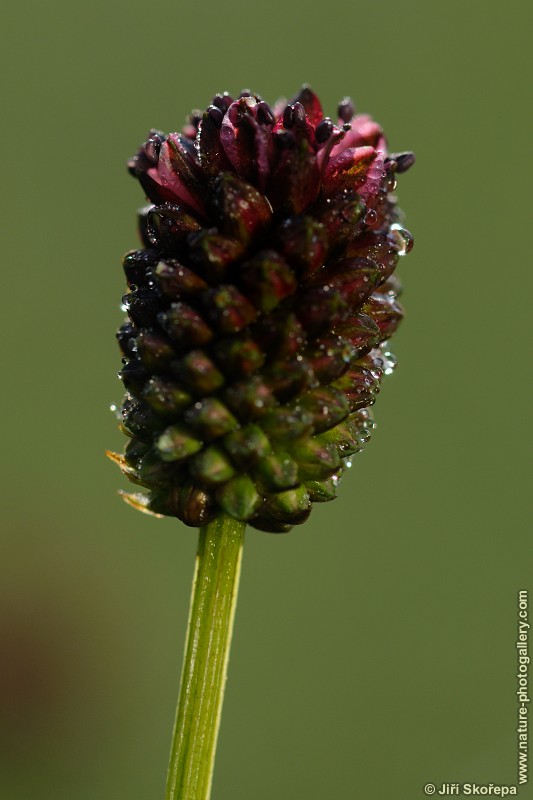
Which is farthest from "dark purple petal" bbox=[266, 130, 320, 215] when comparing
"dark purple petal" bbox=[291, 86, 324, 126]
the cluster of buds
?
"dark purple petal" bbox=[291, 86, 324, 126]

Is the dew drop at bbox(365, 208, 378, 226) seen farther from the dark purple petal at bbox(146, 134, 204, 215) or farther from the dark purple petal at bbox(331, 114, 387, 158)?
the dark purple petal at bbox(146, 134, 204, 215)

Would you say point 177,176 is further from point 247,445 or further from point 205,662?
point 205,662

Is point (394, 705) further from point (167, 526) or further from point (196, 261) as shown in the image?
point (196, 261)

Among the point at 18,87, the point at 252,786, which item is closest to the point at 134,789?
the point at 252,786

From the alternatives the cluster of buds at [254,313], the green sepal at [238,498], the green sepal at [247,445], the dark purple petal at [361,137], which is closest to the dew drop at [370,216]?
the cluster of buds at [254,313]

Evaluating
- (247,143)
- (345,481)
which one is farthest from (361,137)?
(345,481)
